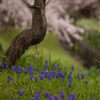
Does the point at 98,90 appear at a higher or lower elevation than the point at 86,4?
lower

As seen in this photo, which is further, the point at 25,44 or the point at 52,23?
the point at 52,23

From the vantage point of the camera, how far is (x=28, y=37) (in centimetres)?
283

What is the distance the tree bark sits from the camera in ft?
9.11

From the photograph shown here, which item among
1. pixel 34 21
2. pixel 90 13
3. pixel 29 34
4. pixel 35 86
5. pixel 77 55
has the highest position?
pixel 90 13

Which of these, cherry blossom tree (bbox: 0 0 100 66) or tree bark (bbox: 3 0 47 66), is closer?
tree bark (bbox: 3 0 47 66)

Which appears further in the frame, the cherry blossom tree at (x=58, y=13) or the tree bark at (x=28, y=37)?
the cherry blossom tree at (x=58, y=13)

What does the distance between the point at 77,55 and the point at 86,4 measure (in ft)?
29.6

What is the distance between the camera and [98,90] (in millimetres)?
2055

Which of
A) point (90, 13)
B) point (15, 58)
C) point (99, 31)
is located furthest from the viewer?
point (90, 13)

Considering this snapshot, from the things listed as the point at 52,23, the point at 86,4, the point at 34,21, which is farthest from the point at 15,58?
the point at 86,4

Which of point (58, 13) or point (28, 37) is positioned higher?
point (58, 13)

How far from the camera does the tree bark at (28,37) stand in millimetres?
2775

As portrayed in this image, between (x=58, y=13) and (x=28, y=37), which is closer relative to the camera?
(x=28, y=37)

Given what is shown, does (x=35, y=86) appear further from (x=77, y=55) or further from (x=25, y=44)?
(x=77, y=55)
